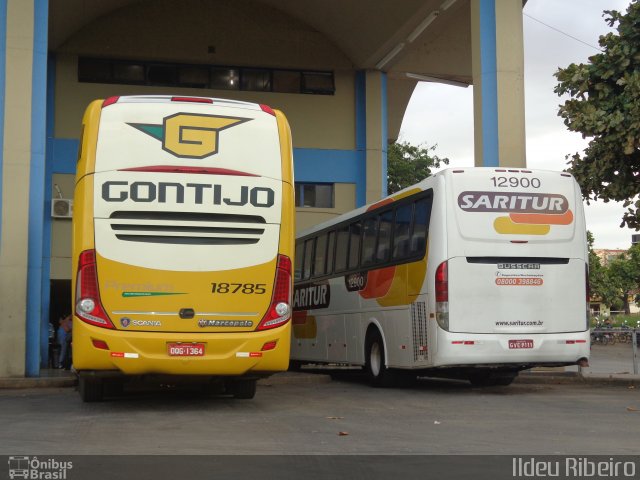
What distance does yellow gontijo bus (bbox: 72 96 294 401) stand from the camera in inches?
450

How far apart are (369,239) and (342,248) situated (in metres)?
1.61

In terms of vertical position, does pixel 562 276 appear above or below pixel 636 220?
below

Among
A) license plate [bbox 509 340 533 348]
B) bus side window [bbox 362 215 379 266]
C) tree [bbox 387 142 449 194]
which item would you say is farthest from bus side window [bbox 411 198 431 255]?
tree [bbox 387 142 449 194]

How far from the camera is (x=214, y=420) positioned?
36.2 ft

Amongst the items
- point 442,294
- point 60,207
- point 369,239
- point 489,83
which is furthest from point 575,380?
point 60,207

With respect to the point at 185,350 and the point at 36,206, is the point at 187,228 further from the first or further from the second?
the point at 36,206

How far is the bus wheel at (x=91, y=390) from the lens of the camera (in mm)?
13094

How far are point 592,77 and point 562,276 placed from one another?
14.3 ft

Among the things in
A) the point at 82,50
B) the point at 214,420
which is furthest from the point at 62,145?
the point at 214,420

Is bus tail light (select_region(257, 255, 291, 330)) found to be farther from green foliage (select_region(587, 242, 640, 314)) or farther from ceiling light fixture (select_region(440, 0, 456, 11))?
green foliage (select_region(587, 242, 640, 314))

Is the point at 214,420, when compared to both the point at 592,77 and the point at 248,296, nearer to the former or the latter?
the point at 248,296

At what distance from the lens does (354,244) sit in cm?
1811

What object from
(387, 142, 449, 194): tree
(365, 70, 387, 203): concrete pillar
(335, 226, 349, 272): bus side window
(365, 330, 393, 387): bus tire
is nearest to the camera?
(365, 330, 393, 387): bus tire

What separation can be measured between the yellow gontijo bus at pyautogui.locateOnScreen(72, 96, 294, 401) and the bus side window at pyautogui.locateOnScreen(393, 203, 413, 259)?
12.2 ft
